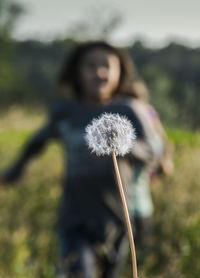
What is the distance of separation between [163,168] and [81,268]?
2.97ft

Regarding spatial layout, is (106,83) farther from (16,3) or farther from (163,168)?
(16,3)

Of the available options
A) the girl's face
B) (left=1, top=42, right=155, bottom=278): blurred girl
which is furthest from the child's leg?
the girl's face

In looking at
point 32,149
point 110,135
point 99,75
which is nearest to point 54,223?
point 32,149

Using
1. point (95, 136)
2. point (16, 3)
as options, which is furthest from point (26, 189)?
point (16, 3)

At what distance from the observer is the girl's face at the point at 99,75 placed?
2.60m

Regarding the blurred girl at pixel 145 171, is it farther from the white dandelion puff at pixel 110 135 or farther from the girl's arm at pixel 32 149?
the white dandelion puff at pixel 110 135

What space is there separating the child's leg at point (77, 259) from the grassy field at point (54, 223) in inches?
12.1

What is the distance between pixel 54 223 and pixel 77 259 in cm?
177

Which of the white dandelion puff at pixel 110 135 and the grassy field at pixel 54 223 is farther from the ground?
the grassy field at pixel 54 223

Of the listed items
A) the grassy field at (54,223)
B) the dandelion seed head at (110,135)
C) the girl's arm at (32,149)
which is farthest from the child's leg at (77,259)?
the dandelion seed head at (110,135)

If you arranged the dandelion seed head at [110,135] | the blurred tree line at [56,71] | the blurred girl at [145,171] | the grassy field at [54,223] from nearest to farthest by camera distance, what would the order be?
the dandelion seed head at [110,135] → the blurred girl at [145,171] → the grassy field at [54,223] → the blurred tree line at [56,71]

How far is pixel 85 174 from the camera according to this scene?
2602 millimetres

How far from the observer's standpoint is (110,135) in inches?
29.8

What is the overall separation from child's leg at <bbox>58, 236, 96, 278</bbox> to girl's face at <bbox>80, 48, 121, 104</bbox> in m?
0.90
